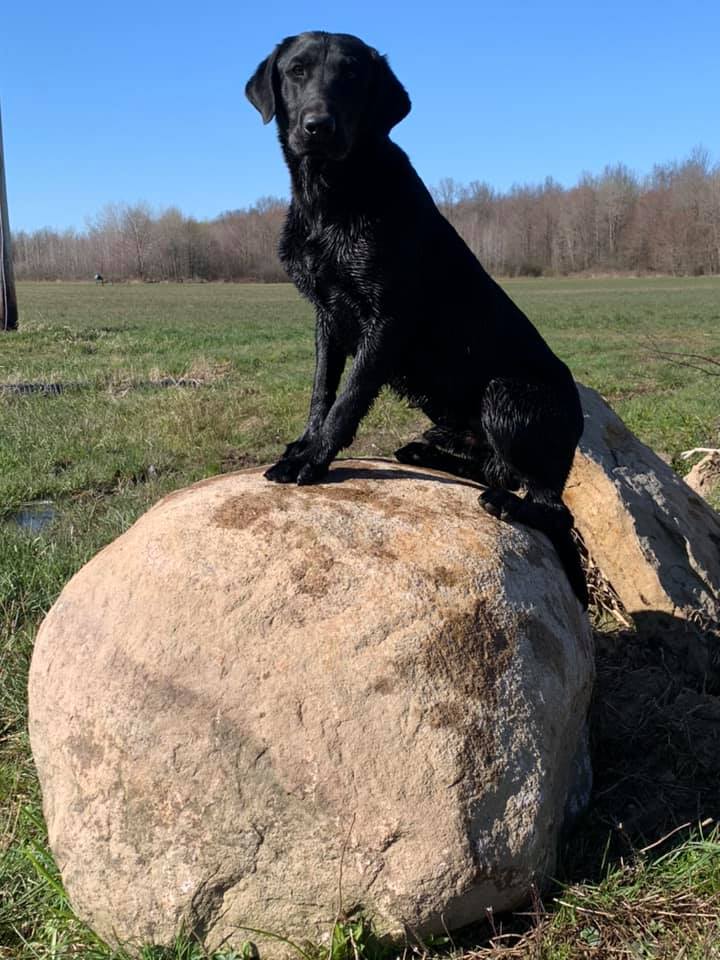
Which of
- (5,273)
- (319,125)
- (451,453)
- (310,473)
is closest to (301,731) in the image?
(310,473)

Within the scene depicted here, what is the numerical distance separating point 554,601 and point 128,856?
164 cm

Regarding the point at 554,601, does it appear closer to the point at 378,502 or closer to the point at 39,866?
the point at 378,502

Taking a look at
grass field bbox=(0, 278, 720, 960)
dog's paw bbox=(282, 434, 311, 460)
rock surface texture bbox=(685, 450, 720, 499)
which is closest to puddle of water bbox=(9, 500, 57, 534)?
grass field bbox=(0, 278, 720, 960)

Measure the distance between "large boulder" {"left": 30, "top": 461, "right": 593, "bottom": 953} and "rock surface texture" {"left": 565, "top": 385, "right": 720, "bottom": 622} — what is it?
5.62ft

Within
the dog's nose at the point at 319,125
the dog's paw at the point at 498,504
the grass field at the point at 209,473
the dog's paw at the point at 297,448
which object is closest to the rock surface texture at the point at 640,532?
the grass field at the point at 209,473

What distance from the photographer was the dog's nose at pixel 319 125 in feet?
9.89

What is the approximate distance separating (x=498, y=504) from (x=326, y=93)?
5.40 ft

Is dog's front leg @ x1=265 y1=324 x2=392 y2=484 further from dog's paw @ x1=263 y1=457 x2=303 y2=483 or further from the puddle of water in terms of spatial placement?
the puddle of water

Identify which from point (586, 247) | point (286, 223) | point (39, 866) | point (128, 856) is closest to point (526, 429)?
point (286, 223)

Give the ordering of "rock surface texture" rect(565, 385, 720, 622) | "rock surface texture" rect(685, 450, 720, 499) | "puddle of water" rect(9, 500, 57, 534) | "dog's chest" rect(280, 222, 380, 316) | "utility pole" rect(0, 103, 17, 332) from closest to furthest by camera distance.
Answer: "dog's chest" rect(280, 222, 380, 316)
"rock surface texture" rect(565, 385, 720, 622)
"puddle of water" rect(9, 500, 57, 534)
"rock surface texture" rect(685, 450, 720, 499)
"utility pole" rect(0, 103, 17, 332)

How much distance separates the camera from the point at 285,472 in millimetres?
3312

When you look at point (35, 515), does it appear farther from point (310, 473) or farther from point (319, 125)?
point (319, 125)

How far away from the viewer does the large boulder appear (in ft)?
8.03

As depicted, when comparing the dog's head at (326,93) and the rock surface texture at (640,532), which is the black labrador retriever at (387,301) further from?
the rock surface texture at (640,532)
